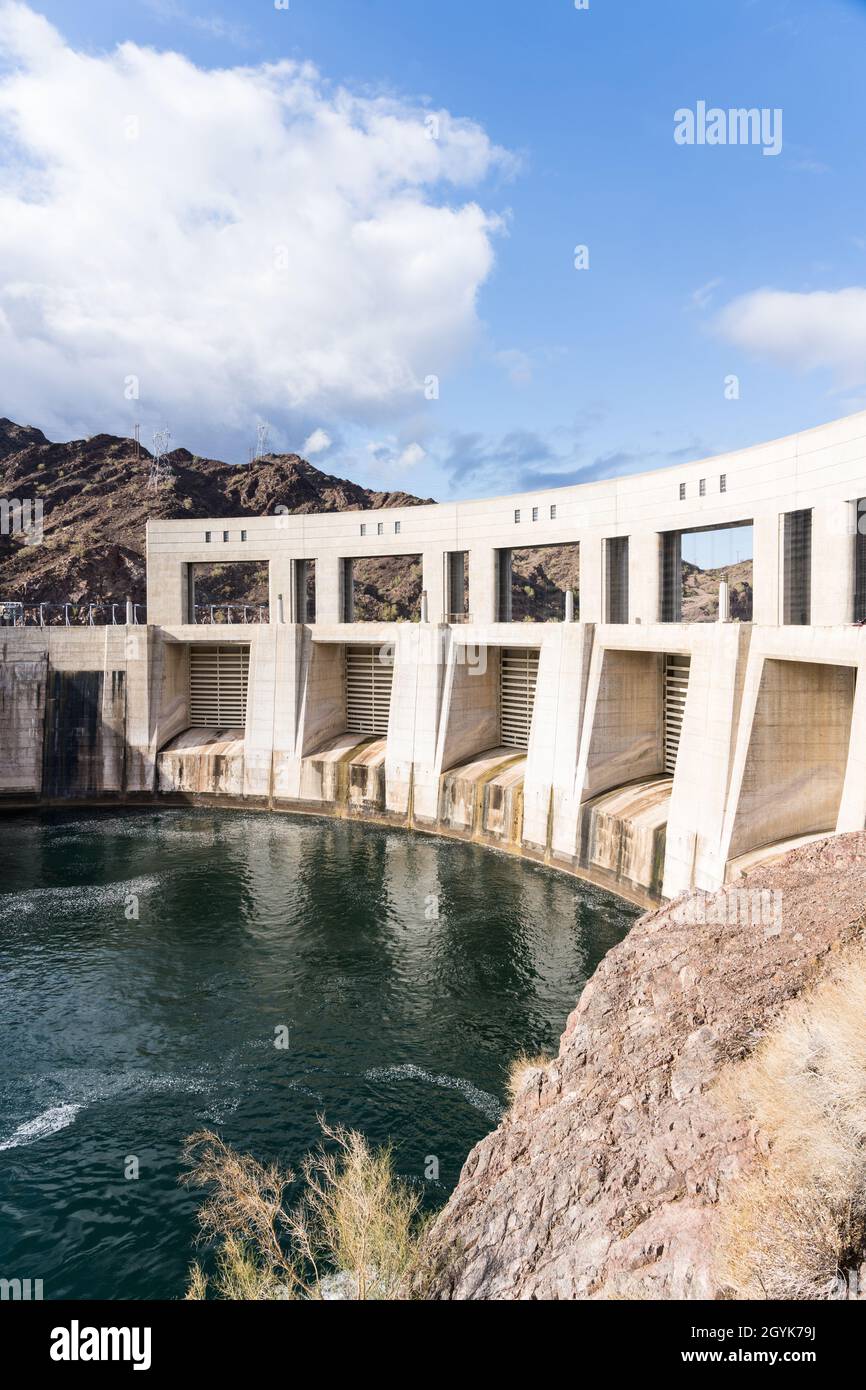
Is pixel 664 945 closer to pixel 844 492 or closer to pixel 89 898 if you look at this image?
pixel 844 492

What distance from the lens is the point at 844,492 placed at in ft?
87.6

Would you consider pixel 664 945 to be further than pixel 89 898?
No

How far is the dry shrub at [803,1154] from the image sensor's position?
7418 mm

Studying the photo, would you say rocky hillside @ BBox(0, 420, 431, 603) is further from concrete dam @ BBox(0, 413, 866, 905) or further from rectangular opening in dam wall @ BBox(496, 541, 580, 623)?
concrete dam @ BBox(0, 413, 866, 905)

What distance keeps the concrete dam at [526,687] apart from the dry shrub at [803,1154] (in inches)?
343

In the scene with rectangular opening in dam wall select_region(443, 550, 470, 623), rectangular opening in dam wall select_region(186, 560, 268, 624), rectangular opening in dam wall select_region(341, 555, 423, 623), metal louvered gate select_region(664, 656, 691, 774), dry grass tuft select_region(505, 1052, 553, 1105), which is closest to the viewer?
dry grass tuft select_region(505, 1052, 553, 1105)

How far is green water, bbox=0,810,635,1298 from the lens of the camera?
1403cm

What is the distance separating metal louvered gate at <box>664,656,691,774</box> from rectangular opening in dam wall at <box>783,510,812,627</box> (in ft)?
13.3

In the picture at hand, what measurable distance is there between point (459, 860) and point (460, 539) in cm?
1759

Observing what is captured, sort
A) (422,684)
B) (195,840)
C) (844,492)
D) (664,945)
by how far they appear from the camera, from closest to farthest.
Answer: (664,945) < (844,492) < (195,840) < (422,684)

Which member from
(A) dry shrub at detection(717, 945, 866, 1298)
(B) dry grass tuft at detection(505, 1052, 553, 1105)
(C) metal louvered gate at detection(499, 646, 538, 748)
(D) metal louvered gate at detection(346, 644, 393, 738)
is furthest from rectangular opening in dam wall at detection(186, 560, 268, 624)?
(A) dry shrub at detection(717, 945, 866, 1298)
